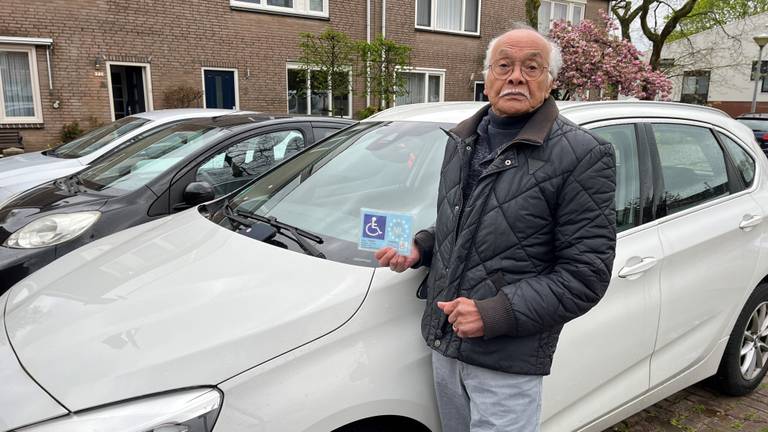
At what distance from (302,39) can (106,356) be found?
531 inches

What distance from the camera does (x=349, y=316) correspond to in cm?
169

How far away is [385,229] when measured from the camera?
169cm

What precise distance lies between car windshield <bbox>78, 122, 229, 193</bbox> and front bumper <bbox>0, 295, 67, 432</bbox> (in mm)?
2523

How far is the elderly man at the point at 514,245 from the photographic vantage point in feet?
5.10

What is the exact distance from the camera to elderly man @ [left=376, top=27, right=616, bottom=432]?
156cm

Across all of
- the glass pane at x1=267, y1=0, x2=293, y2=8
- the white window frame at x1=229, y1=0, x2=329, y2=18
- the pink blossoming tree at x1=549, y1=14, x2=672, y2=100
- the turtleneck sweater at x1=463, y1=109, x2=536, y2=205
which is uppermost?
the glass pane at x1=267, y1=0, x2=293, y2=8

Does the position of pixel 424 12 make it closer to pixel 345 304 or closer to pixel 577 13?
pixel 577 13

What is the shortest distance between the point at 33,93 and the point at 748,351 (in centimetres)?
1257

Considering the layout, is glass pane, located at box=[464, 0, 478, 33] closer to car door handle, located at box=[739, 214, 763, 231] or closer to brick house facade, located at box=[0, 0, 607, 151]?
brick house facade, located at box=[0, 0, 607, 151]

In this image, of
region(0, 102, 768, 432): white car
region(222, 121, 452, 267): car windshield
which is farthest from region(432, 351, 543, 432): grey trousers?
region(222, 121, 452, 267): car windshield

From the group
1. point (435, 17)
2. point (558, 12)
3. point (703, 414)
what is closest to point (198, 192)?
point (703, 414)

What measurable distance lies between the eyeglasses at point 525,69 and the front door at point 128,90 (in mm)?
12357

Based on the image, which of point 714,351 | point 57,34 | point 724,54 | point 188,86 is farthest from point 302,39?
point 724,54

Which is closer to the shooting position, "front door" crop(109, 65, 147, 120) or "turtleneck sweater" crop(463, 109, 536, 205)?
"turtleneck sweater" crop(463, 109, 536, 205)
